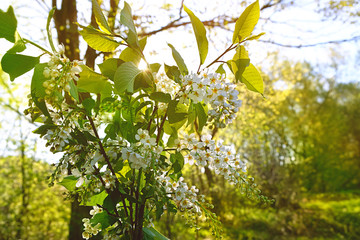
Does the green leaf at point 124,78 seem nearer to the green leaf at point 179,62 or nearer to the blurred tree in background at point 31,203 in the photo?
the green leaf at point 179,62

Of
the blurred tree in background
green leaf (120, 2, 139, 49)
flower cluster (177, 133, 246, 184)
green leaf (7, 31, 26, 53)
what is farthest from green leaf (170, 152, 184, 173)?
the blurred tree in background

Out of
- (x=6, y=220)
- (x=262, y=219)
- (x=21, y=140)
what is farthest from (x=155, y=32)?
(x=262, y=219)

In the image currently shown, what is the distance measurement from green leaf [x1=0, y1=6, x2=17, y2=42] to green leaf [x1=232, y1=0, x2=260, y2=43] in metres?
0.43

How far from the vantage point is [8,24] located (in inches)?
19.8

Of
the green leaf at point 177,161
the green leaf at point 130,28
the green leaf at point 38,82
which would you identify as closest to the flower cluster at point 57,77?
the green leaf at point 38,82

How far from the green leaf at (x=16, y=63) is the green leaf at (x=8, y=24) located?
33 millimetres

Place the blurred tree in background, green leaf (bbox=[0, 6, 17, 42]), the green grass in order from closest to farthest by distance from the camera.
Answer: green leaf (bbox=[0, 6, 17, 42]) → the blurred tree in background → the green grass

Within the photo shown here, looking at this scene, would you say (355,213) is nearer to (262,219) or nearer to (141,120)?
(262,219)

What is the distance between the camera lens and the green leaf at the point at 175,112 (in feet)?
1.94

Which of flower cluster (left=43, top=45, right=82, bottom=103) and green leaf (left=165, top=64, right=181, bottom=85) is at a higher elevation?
green leaf (left=165, top=64, right=181, bottom=85)

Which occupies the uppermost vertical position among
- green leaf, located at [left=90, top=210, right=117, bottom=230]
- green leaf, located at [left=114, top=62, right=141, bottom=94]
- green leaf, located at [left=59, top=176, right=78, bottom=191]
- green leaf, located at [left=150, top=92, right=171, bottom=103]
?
green leaf, located at [left=114, top=62, right=141, bottom=94]

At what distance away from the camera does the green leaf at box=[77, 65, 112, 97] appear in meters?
0.63

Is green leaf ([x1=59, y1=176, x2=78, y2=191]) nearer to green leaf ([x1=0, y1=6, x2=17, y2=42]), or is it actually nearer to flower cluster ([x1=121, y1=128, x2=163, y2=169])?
flower cluster ([x1=121, y1=128, x2=163, y2=169])

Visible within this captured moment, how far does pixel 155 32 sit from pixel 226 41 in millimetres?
680
